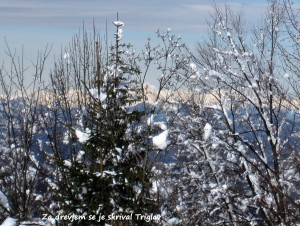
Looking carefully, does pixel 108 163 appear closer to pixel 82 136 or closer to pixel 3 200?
pixel 82 136

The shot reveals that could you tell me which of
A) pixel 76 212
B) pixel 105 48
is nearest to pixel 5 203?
pixel 76 212

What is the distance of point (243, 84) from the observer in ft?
47.1

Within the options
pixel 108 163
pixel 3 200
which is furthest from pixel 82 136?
pixel 3 200

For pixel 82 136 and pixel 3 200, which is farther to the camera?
pixel 82 136

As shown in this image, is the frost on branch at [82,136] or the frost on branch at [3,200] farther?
the frost on branch at [82,136]

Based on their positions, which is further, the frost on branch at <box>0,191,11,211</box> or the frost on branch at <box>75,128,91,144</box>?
the frost on branch at <box>75,128,91,144</box>

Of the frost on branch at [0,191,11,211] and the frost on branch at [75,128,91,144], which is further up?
the frost on branch at [75,128,91,144]

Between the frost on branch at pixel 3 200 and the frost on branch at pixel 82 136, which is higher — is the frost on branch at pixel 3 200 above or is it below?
below

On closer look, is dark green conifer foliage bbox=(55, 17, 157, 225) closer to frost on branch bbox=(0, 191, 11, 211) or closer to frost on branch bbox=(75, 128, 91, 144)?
frost on branch bbox=(75, 128, 91, 144)

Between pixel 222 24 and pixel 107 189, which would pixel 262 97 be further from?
pixel 107 189

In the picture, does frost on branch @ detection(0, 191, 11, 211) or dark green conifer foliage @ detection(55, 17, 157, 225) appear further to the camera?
dark green conifer foliage @ detection(55, 17, 157, 225)

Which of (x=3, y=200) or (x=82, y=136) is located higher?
(x=82, y=136)

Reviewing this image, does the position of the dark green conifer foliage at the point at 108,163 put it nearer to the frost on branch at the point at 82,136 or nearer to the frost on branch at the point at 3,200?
the frost on branch at the point at 82,136

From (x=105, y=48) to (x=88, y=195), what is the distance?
343 centimetres
